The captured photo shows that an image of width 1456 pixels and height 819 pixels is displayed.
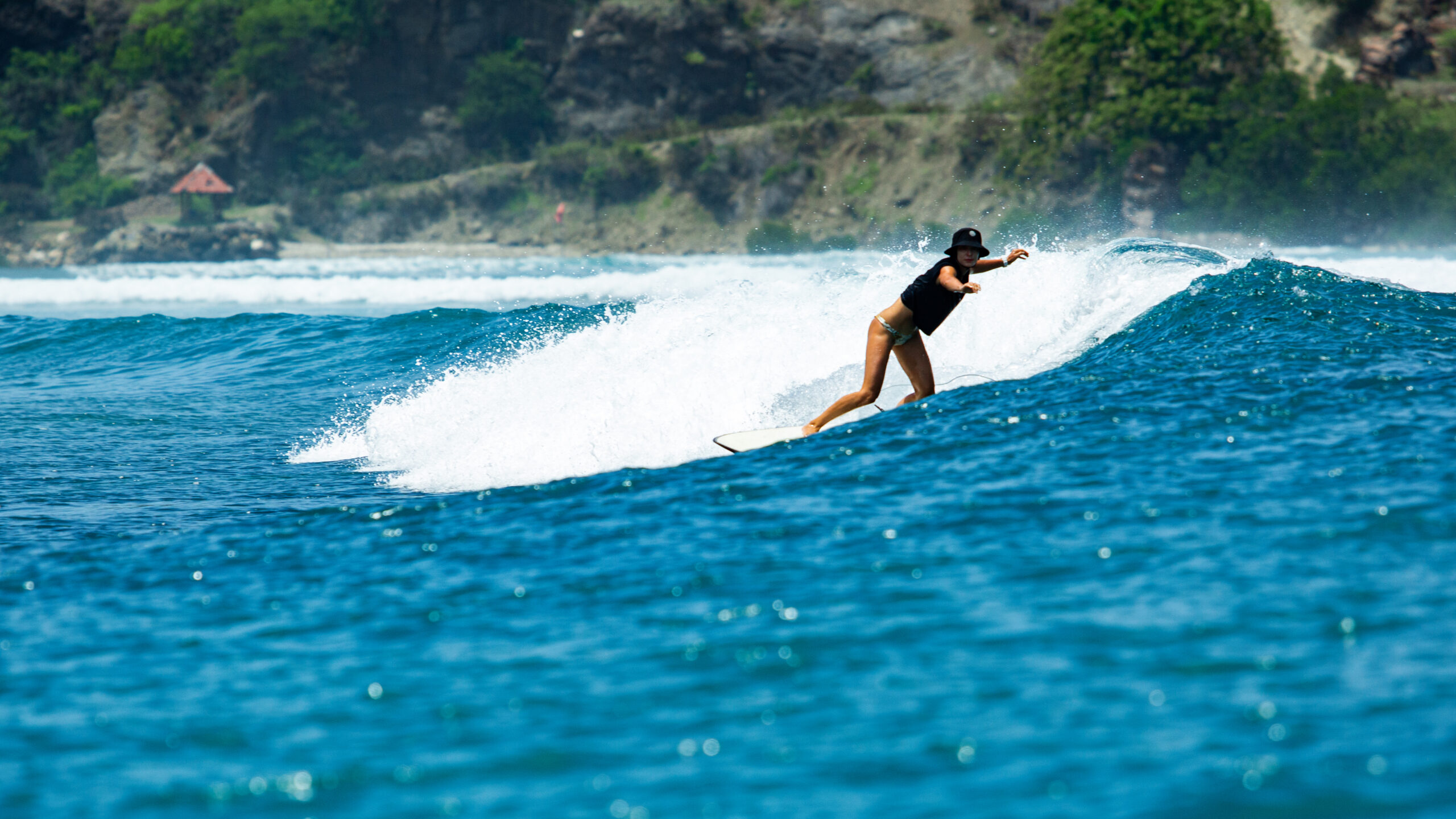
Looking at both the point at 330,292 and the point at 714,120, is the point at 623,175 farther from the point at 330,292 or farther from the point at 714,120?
the point at 330,292

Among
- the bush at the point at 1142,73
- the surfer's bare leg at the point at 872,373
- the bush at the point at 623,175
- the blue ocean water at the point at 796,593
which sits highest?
the bush at the point at 1142,73

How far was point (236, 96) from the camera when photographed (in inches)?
3172

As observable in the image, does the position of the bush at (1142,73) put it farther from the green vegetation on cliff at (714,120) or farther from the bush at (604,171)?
the bush at (604,171)

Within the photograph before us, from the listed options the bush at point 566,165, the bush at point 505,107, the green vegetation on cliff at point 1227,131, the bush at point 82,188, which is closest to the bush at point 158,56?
the bush at point 82,188

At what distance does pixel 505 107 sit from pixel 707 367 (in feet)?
224

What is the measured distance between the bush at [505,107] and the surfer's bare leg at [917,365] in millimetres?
69645

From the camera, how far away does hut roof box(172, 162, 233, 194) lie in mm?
71688

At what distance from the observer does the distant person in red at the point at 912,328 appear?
10055 mm

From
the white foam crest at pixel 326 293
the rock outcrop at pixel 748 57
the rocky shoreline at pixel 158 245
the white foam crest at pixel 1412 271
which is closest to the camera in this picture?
the white foam crest at pixel 1412 271

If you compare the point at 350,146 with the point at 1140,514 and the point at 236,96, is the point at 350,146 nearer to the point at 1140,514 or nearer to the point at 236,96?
the point at 236,96

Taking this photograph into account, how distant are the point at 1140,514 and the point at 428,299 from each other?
1223 inches

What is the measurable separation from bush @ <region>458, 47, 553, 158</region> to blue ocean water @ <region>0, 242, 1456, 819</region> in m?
67.0

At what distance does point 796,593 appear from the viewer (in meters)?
5.91

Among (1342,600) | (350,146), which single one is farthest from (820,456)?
(350,146)
